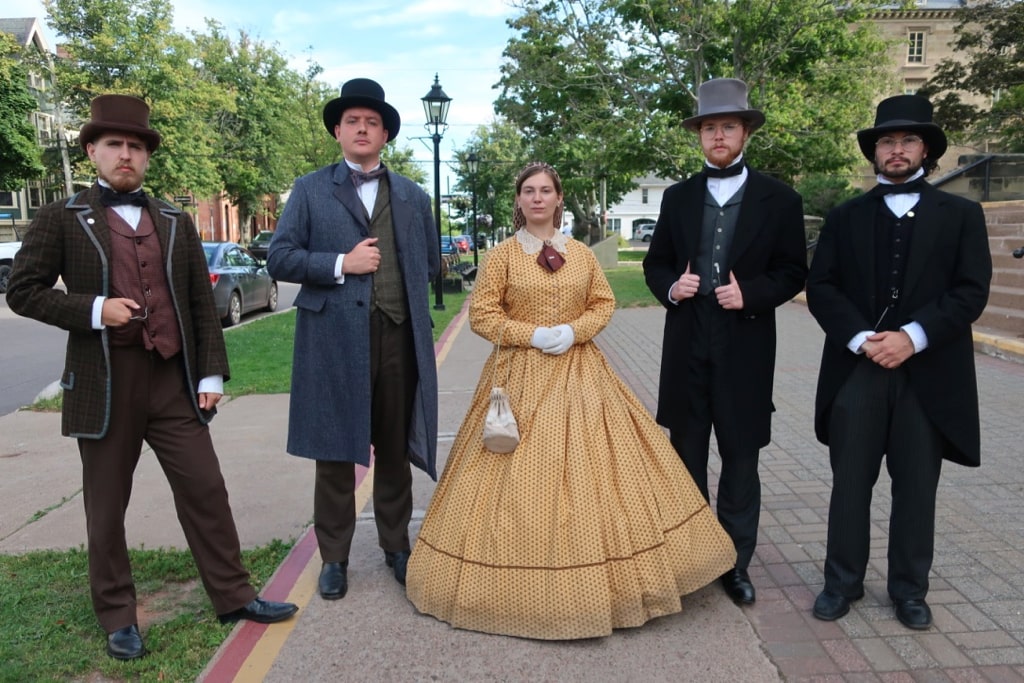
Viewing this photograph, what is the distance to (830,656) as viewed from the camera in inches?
116

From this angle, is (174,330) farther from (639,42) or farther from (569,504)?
(639,42)

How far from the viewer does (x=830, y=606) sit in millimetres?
3268

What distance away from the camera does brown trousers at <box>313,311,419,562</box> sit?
3531 millimetres

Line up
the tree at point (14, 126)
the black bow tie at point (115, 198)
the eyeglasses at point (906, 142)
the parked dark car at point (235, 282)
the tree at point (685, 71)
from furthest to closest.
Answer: the tree at point (14, 126)
the tree at point (685, 71)
the parked dark car at point (235, 282)
the eyeglasses at point (906, 142)
the black bow tie at point (115, 198)

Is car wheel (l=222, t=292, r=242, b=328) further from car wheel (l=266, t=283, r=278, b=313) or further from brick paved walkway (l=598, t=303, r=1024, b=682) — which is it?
brick paved walkway (l=598, t=303, r=1024, b=682)

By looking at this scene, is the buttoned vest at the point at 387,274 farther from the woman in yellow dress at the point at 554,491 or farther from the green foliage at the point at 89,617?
the green foliage at the point at 89,617

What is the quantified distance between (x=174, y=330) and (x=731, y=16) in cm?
1450

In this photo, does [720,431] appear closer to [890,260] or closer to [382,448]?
[890,260]

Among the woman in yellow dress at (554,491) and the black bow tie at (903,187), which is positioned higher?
the black bow tie at (903,187)

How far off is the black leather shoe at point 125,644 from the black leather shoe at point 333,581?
773 mm

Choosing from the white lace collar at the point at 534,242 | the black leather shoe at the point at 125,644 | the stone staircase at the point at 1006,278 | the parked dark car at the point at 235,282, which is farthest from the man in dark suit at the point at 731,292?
the parked dark car at the point at 235,282

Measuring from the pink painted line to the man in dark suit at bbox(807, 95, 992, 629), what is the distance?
7.64 ft

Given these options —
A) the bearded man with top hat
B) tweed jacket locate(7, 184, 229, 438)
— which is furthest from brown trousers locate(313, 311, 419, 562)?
tweed jacket locate(7, 184, 229, 438)

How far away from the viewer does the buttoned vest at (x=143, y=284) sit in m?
2.97
